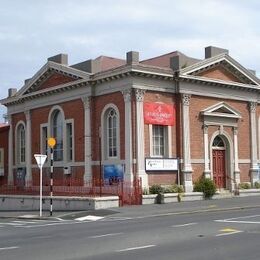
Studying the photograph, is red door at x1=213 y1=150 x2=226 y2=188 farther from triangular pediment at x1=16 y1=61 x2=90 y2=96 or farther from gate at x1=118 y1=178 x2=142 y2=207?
triangular pediment at x1=16 y1=61 x2=90 y2=96

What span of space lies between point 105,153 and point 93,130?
1.74 m

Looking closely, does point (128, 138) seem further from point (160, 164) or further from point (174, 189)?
point (174, 189)

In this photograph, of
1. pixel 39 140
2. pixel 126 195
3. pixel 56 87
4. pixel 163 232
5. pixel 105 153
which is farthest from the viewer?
pixel 39 140

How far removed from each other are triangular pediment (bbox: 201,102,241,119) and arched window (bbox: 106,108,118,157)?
563 centimetres

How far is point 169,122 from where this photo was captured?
33875 millimetres

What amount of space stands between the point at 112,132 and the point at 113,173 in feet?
8.50

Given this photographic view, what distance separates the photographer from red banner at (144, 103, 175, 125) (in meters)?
32.8

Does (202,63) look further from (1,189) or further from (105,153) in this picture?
(1,189)

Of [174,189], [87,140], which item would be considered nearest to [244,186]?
[174,189]

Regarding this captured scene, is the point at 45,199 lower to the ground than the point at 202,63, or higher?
lower

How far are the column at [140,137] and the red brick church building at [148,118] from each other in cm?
6

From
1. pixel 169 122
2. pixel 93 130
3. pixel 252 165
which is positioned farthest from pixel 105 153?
pixel 252 165

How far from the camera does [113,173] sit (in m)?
33.6

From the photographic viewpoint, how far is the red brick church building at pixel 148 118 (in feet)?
107
